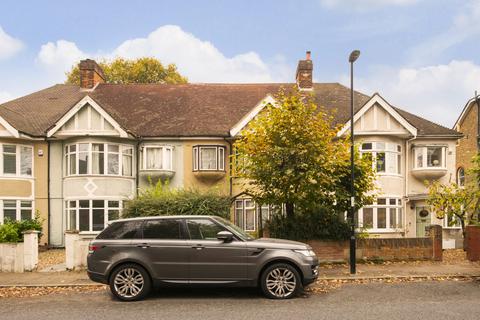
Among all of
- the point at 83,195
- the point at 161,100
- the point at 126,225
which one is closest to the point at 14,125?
the point at 83,195

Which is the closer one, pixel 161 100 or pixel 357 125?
pixel 357 125

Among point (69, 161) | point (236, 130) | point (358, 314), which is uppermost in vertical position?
point (236, 130)

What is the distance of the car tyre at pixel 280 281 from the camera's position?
30.1 ft

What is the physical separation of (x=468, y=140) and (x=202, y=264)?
2575cm

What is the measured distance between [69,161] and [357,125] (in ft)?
46.5

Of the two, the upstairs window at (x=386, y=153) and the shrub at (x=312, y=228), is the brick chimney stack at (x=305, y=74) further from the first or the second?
the shrub at (x=312, y=228)

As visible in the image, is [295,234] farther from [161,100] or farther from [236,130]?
[161,100]

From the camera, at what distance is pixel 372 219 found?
814 inches

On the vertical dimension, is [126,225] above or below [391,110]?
below

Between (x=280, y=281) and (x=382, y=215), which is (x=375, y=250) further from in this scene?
(x=382, y=215)

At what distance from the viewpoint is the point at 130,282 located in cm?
932

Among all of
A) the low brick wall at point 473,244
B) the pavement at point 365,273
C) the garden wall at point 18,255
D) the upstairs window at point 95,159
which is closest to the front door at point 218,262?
the pavement at point 365,273

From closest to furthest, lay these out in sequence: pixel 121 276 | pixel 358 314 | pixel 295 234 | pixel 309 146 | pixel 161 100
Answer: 1. pixel 358 314
2. pixel 121 276
3. pixel 309 146
4. pixel 295 234
5. pixel 161 100

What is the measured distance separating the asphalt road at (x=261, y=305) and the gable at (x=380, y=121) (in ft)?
36.3
